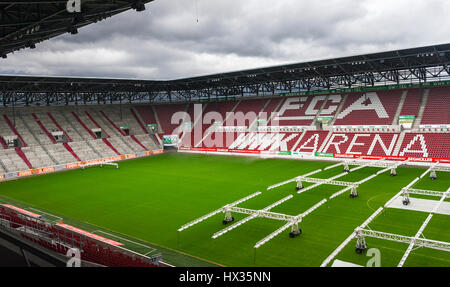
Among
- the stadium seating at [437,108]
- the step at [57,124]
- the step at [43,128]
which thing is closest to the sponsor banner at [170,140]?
the step at [57,124]

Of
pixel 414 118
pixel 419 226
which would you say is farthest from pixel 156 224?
pixel 414 118

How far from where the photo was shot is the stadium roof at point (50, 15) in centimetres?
1311

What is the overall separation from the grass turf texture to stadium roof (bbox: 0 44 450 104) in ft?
47.9

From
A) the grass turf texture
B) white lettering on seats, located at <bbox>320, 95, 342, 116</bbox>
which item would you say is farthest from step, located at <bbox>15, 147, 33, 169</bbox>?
white lettering on seats, located at <bbox>320, 95, 342, 116</bbox>

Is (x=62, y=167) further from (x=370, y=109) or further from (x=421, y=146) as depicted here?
(x=421, y=146)

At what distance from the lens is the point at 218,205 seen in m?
25.2

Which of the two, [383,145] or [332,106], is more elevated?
[332,106]

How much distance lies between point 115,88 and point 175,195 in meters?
38.0

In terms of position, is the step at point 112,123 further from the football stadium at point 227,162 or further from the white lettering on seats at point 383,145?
the white lettering on seats at point 383,145

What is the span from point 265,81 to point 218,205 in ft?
125

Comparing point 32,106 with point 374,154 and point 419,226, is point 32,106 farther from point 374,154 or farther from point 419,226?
point 419,226

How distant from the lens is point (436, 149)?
40000 mm

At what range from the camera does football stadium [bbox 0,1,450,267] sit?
16.0m

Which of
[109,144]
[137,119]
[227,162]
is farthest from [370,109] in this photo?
[137,119]
